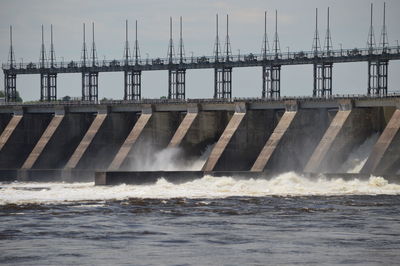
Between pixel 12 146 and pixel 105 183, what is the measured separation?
2672 cm

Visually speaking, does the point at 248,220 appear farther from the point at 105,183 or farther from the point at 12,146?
the point at 12,146

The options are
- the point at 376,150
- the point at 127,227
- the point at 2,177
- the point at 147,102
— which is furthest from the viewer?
the point at 147,102

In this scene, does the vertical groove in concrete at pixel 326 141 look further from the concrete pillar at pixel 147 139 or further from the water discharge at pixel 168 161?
the concrete pillar at pixel 147 139

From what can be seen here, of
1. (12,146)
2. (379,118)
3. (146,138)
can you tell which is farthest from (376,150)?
(12,146)

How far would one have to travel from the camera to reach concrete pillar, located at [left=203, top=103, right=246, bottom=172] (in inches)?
2874

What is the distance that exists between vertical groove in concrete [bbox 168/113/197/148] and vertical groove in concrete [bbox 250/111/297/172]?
8.48 m

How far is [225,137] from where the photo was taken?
75.3 metres

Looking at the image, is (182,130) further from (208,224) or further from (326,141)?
(208,224)

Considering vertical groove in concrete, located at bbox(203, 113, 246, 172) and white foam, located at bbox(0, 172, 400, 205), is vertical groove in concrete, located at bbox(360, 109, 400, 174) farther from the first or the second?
vertical groove in concrete, located at bbox(203, 113, 246, 172)

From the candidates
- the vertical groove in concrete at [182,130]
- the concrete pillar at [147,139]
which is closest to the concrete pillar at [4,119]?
the concrete pillar at [147,139]

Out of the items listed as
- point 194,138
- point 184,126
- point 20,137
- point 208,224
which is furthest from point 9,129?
point 208,224

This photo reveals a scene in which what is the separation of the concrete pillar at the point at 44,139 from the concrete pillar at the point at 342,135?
2859 centimetres

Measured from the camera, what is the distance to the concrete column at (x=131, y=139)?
79.4m

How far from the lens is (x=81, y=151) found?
273 feet
